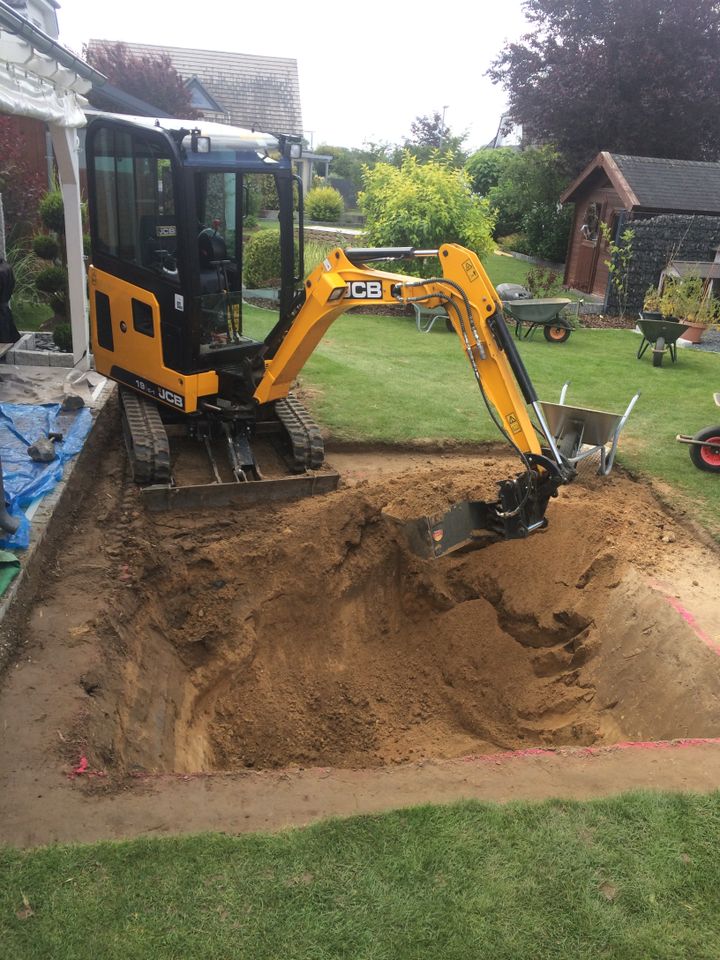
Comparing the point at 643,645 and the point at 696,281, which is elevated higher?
the point at 696,281

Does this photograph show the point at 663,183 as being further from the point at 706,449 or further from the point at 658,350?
the point at 706,449

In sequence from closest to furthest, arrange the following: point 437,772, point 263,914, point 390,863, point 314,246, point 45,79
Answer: point 263,914 < point 390,863 < point 437,772 < point 45,79 < point 314,246

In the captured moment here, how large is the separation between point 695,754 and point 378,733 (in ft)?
7.08

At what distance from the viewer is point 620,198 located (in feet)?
59.9

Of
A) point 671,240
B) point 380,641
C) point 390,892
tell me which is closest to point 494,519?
point 380,641

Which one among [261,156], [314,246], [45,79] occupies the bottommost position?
[314,246]

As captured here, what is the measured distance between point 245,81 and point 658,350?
31.0 meters

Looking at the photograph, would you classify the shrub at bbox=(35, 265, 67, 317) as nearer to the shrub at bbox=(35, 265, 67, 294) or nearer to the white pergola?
the shrub at bbox=(35, 265, 67, 294)

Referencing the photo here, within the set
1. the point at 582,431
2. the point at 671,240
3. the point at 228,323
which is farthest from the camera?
the point at 671,240

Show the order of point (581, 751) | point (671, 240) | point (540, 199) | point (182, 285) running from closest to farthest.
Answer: point (581, 751) → point (182, 285) → point (671, 240) → point (540, 199)

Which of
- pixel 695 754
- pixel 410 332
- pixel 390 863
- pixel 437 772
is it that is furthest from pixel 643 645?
pixel 410 332

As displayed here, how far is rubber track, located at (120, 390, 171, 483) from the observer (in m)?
6.71

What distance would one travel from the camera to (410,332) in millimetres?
14789

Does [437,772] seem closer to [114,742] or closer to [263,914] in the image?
[263,914]
